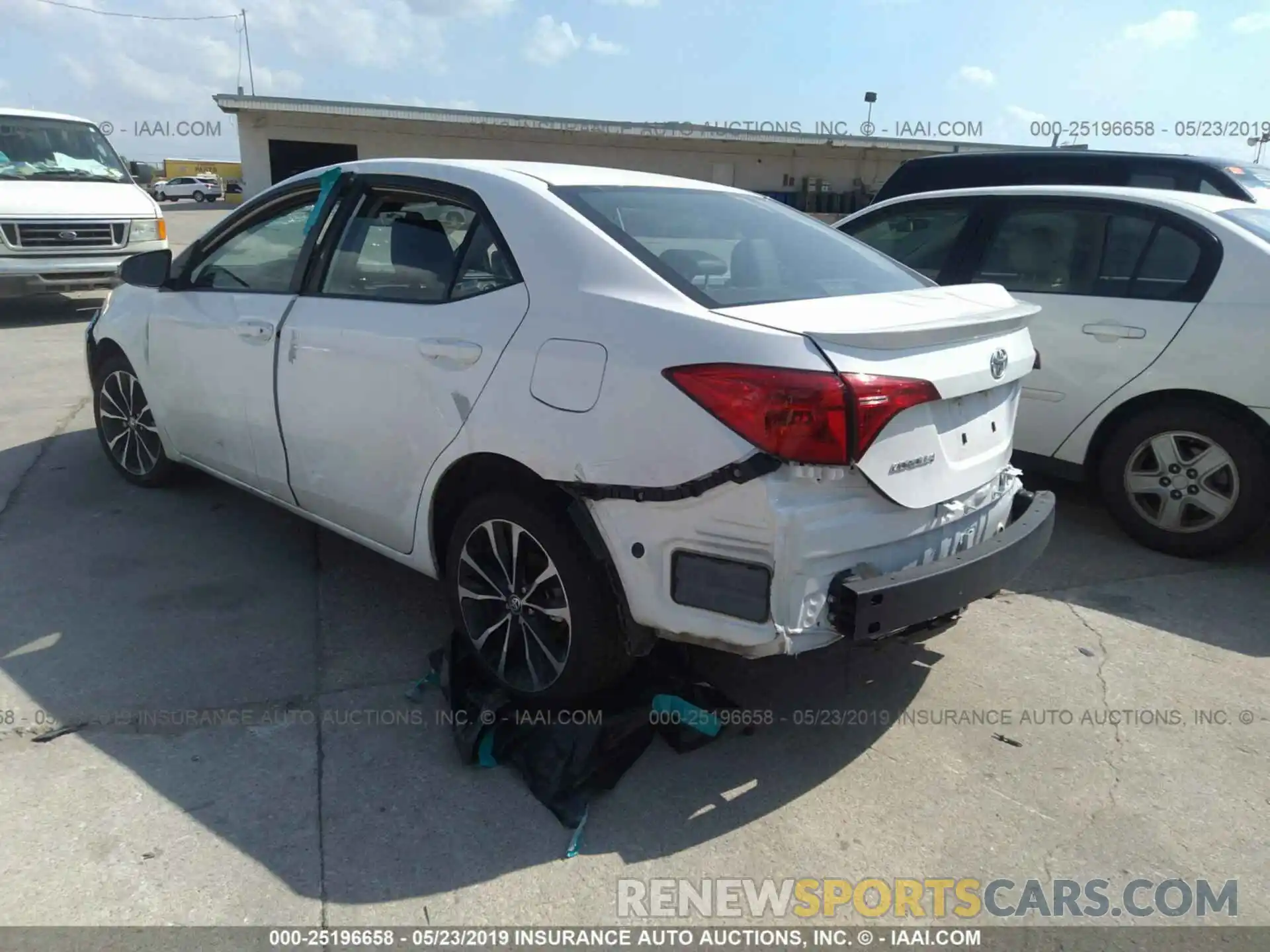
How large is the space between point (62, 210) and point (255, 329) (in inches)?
322

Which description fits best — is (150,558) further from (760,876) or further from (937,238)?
(937,238)

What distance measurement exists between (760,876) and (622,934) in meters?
0.41

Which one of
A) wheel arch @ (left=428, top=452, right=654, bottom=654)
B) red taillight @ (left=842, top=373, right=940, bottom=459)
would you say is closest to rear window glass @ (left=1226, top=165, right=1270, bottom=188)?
red taillight @ (left=842, top=373, right=940, bottom=459)

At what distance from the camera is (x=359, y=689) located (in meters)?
3.28

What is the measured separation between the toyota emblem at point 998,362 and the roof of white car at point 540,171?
129cm

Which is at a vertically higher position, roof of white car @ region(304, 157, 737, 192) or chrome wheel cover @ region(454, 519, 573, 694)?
roof of white car @ region(304, 157, 737, 192)

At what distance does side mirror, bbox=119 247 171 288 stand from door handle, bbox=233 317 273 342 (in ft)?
2.74

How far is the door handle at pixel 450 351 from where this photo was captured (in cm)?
296

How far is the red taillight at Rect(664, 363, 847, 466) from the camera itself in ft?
7.81

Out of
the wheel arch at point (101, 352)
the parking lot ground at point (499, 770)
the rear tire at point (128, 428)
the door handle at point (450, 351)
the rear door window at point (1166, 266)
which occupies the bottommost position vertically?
the parking lot ground at point (499, 770)

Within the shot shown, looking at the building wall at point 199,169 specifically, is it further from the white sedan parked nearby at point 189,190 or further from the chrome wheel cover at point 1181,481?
the chrome wheel cover at point 1181,481

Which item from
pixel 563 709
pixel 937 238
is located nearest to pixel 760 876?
pixel 563 709

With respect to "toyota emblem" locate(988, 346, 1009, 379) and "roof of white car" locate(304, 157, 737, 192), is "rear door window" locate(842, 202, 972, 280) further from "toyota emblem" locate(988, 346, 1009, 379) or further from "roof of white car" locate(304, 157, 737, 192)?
"toyota emblem" locate(988, 346, 1009, 379)

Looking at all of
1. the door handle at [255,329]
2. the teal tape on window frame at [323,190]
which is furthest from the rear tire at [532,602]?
the teal tape on window frame at [323,190]
